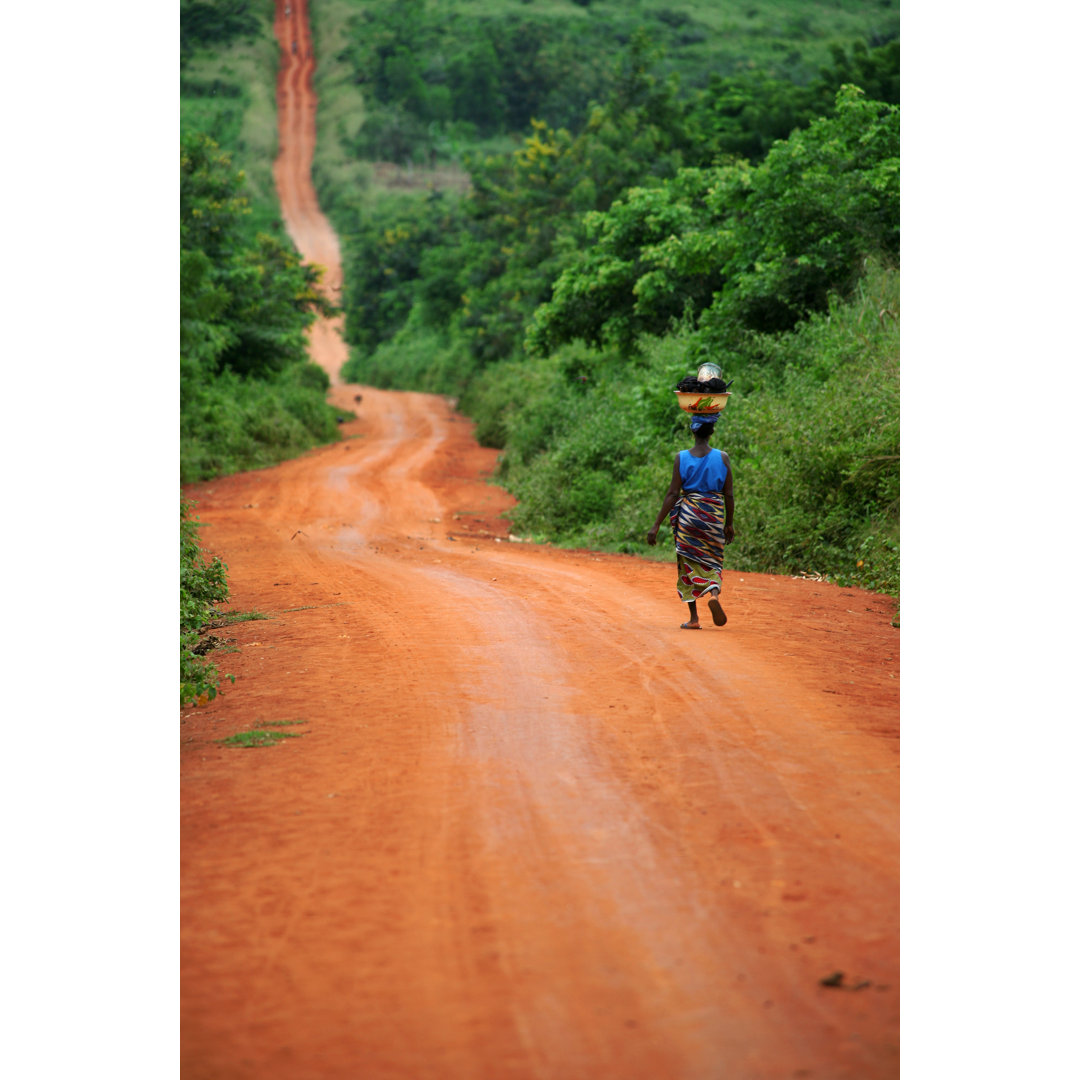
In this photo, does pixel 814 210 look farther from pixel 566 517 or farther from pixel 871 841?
pixel 871 841

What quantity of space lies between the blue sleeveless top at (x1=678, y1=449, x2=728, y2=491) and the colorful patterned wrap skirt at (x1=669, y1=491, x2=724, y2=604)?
7 centimetres

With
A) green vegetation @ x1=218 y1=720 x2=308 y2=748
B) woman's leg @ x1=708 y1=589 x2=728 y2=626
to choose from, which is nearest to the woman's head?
woman's leg @ x1=708 y1=589 x2=728 y2=626

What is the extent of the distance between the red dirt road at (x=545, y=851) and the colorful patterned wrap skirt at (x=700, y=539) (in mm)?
424

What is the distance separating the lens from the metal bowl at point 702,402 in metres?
7.64

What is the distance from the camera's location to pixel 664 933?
11.1 feet

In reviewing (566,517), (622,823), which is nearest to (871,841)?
(622,823)

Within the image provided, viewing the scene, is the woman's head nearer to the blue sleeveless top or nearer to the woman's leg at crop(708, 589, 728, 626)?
the blue sleeveless top

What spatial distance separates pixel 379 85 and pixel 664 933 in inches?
2922

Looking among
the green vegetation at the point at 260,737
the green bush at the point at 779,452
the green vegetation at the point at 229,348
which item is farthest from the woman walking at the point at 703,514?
the green vegetation at the point at 229,348

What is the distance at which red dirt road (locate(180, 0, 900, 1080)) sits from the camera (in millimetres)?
2951

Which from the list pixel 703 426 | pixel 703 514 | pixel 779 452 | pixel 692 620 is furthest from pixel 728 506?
pixel 779 452

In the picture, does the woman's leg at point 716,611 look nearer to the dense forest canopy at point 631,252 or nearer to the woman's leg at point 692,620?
the woman's leg at point 692,620

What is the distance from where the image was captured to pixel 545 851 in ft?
13.1

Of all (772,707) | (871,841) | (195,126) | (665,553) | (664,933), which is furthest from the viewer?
(195,126)
